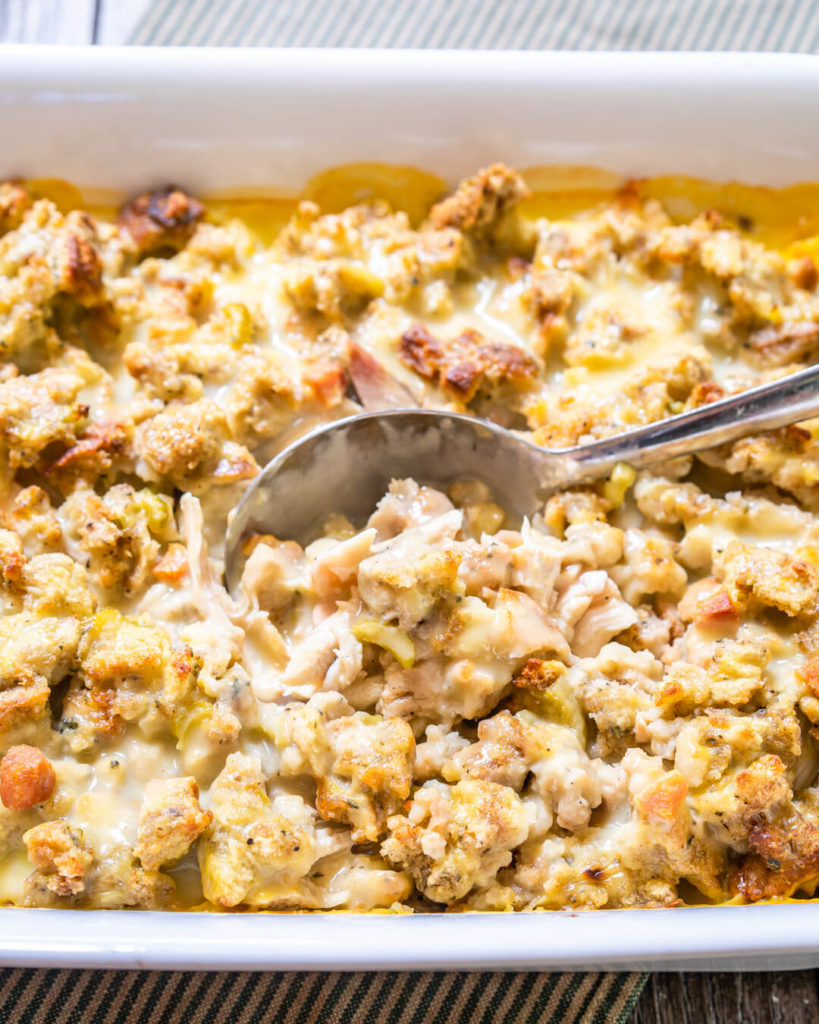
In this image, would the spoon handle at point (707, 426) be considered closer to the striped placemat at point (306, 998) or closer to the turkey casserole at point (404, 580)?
the turkey casserole at point (404, 580)

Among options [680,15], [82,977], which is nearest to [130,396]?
[82,977]

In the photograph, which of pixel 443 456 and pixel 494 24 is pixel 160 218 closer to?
pixel 443 456

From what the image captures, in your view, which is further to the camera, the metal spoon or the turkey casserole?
the metal spoon

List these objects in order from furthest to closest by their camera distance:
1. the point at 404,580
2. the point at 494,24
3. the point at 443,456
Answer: the point at 494,24
the point at 443,456
the point at 404,580

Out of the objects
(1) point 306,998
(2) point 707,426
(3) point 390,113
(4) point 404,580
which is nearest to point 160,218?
(3) point 390,113

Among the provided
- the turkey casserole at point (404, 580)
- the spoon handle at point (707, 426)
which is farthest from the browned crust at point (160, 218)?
the spoon handle at point (707, 426)

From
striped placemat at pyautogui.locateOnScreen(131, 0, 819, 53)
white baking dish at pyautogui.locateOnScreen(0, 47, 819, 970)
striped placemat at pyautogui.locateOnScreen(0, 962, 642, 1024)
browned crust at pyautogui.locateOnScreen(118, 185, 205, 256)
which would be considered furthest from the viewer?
striped placemat at pyautogui.locateOnScreen(131, 0, 819, 53)

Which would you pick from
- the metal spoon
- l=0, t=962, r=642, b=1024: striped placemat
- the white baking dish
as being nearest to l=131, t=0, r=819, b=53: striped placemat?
the white baking dish

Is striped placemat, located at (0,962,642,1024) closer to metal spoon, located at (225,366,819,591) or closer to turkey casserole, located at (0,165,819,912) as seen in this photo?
turkey casserole, located at (0,165,819,912)
